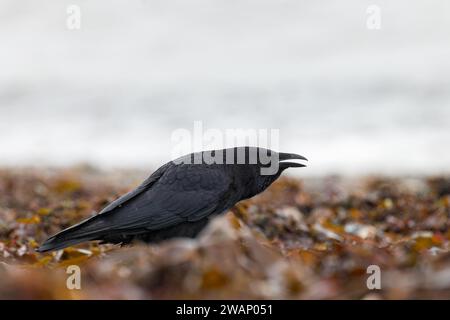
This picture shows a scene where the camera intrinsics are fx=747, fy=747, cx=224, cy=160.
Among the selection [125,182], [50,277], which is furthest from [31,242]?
[125,182]

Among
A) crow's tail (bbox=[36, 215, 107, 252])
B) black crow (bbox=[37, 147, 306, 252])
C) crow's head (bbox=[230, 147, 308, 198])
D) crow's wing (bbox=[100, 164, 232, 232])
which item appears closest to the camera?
crow's tail (bbox=[36, 215, 107, 252])

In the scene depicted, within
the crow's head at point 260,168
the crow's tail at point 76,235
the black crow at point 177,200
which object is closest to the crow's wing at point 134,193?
the black crow at point 177,200

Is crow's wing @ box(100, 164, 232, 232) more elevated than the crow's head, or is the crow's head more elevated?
the crow's head

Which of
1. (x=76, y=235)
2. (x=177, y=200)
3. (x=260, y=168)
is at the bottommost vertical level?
(x=76, y=235)

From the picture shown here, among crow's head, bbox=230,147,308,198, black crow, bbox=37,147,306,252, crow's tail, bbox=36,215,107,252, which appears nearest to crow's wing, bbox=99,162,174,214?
black crow, bbox=37,147,306,252

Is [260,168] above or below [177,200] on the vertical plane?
above

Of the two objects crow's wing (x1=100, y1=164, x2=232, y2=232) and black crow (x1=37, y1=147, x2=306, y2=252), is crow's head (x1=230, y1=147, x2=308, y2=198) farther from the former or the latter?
crow's wing (x1=100, y1=164, x2=232, y2=232)

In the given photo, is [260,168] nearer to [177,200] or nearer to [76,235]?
[177,200]

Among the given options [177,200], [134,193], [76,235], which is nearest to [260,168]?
[177,200]
